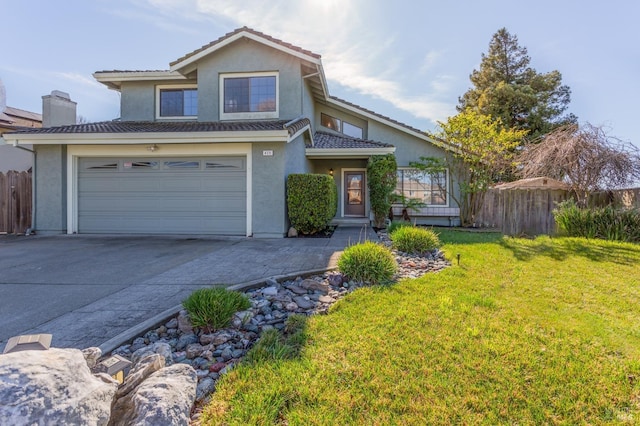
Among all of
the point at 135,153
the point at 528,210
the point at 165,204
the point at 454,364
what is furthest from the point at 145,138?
the point at 528,210

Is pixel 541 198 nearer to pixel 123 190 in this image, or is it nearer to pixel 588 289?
pixel 588 289

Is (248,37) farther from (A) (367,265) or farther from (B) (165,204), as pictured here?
(A) (367,265)

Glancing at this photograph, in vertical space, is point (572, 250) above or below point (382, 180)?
below

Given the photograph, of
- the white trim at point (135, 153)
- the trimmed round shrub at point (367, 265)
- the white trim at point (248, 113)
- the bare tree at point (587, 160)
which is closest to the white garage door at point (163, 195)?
the white trim at point (135, 153)

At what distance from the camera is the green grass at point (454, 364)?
2252 mm

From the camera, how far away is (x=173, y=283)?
16.5 feet

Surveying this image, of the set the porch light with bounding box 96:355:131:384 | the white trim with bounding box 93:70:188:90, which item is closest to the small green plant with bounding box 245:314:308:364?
the porch light with bounding box 96:355:131:384

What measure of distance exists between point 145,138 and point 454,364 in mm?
9965

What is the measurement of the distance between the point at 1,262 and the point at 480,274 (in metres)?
9.33

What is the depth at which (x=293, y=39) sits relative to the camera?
41.0ft

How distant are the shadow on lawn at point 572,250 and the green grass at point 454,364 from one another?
2739mm

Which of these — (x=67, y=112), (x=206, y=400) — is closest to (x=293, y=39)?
(x=67, y=112)

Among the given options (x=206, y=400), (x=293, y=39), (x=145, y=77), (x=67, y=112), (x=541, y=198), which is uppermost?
(x=293, y=39)

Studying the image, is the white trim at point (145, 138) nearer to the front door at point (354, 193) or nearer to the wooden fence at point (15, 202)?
the wooden fence at point (15, 202)
